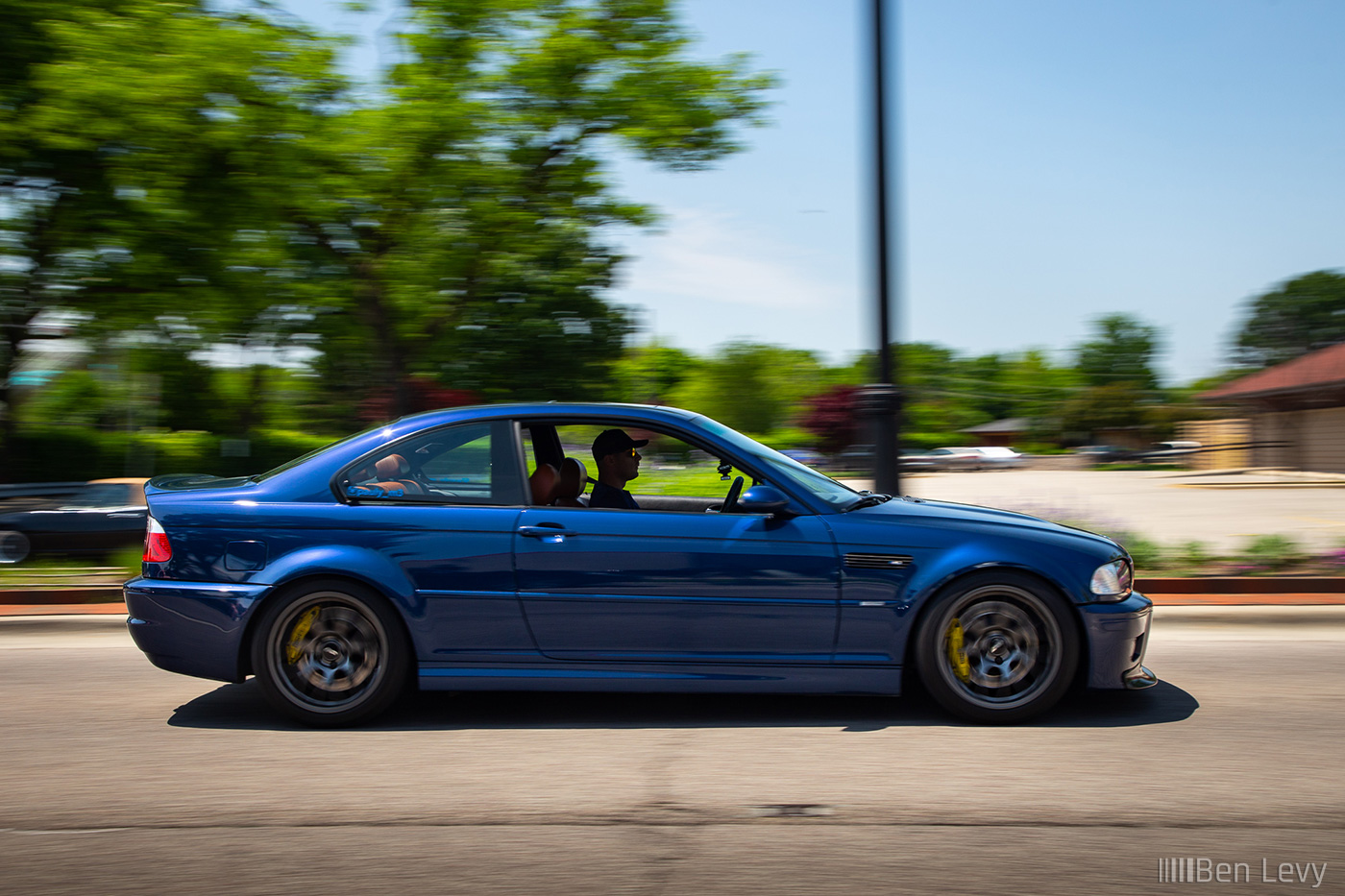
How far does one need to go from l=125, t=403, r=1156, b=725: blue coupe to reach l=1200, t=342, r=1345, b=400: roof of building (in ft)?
106

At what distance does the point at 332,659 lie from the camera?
15.5 ft

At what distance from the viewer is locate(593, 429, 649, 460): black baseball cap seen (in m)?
5.20

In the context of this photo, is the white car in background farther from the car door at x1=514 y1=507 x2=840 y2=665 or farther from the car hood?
the car door at x1=514 y1=507 x2=840 y2=665

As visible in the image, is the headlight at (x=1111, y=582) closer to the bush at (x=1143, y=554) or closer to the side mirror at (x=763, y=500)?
the side mirror at (x=763, y=500)

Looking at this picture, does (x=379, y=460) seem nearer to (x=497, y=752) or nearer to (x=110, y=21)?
(x=497, y=752)

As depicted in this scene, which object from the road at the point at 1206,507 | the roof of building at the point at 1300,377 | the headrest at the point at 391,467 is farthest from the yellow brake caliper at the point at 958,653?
the roof of building at the point at 1300,377

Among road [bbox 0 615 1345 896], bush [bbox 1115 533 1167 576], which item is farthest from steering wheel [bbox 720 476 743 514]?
bush [bbox 1115 533 1167 576]

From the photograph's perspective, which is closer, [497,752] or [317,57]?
[497,752]

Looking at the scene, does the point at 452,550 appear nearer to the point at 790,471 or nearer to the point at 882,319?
the point at 790,471

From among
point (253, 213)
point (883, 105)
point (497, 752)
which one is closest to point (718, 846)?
point (497, 752)

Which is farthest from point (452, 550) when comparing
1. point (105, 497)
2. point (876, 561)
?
point (105, 497)

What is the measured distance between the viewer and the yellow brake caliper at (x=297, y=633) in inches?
185

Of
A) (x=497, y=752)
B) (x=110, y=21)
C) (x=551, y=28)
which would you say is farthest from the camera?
(x=551, y=28)

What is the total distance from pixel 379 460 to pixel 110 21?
1044cm
